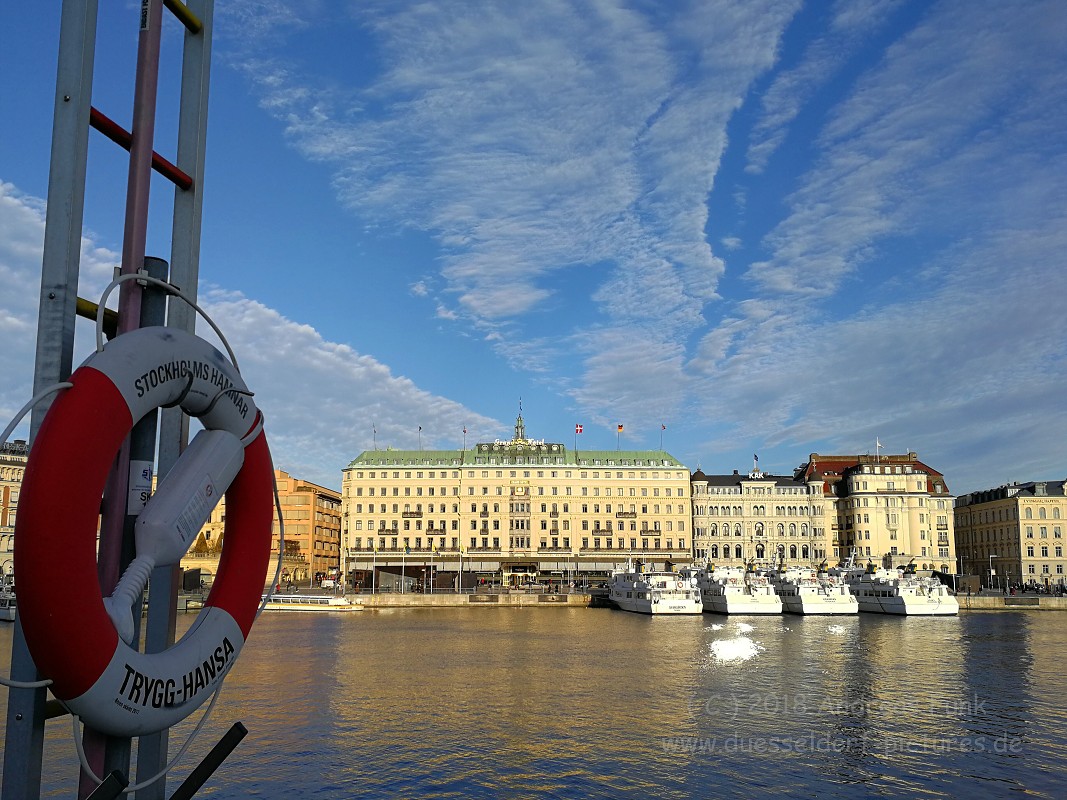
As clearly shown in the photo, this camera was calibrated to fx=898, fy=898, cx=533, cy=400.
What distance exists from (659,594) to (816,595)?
1468 centimetres

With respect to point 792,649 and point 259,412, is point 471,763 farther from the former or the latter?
point 792,649

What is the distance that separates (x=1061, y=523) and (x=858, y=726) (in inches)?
4138

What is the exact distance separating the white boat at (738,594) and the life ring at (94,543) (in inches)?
2998

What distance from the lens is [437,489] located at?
113062mm

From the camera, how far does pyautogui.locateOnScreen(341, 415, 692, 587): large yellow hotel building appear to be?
111562 millimetres

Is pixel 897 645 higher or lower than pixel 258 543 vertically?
lower

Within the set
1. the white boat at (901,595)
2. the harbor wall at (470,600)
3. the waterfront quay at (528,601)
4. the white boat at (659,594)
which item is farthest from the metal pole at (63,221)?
the harbor wall at (470,600)

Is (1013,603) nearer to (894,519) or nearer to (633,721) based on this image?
(894,519)

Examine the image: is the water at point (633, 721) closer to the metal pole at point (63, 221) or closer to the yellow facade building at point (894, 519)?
the metal pole at point (63, 221)

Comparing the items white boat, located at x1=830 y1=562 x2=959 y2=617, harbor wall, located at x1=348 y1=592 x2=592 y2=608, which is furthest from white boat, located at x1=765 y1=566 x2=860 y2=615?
harbor wall, located at x1=348 y1=592 x2=592 y2=608

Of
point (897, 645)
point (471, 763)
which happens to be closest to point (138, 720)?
point (471, 763)

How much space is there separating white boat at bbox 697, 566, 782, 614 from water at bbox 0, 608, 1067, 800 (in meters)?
29.1

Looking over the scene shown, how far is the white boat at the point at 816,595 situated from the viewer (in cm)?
8119

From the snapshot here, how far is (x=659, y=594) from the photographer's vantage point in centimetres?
7969
